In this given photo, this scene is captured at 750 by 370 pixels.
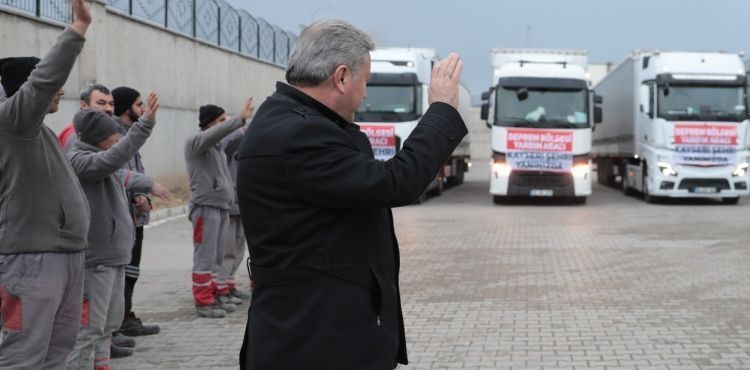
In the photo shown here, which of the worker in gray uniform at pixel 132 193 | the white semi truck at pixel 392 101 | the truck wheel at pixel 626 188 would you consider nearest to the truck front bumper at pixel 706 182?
the truck wheel at pixel 626 188

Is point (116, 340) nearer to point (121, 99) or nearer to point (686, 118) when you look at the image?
point (121, 99)

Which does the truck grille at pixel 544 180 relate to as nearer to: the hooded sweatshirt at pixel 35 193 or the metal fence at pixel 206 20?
the metal fence at pixel 206 20

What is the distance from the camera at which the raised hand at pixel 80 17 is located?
3.70m

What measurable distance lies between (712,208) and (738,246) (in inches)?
313

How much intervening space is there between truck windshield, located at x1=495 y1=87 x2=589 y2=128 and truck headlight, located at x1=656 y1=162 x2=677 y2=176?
1.94 meters

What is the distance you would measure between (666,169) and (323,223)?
20.5m

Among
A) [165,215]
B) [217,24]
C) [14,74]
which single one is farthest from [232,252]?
[217,24]

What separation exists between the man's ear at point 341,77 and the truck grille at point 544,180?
19.3m

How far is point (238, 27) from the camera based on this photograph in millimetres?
28188

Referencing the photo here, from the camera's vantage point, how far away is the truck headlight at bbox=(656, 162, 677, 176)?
22.0 meters

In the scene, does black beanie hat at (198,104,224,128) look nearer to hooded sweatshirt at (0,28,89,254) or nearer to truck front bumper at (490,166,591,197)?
hooded sweatshirt at (0,28,89,254)

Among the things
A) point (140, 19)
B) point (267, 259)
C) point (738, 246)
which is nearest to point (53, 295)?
point (267, 259)

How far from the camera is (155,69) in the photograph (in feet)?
72.8

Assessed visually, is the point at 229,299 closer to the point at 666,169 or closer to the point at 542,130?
the point at 542,130
